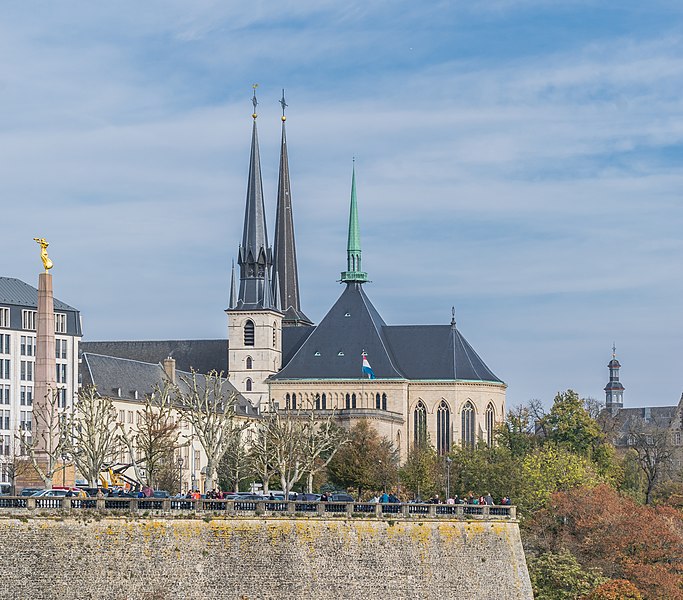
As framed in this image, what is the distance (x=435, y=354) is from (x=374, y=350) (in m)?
7.07

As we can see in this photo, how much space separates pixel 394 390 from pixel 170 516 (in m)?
112

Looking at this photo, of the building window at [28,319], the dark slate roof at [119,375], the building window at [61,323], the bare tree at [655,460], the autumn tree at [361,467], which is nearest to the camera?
the autumn tree at [361,467]

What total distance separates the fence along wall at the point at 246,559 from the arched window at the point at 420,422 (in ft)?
334

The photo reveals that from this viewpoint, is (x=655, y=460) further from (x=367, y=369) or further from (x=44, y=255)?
(x=44, y=255)

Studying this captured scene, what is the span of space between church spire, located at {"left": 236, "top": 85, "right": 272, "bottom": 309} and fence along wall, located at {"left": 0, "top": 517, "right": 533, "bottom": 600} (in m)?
105

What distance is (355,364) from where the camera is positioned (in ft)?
610

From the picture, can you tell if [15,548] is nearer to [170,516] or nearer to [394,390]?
[170,516]

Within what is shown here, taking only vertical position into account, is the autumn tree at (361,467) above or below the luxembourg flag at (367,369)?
below

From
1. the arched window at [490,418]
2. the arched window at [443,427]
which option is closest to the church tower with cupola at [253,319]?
the arched window at [443,427]

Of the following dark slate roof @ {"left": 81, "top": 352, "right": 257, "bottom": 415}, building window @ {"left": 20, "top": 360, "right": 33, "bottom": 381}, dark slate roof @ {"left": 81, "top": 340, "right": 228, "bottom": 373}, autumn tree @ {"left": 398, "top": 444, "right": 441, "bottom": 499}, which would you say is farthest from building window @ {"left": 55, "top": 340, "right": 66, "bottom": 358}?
dark slate roof @ {"left": 81, "top": 340, "right": 228, "bottom": 373}

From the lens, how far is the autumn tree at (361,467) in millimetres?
146000

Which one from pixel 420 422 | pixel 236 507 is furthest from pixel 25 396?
pixel 236 507

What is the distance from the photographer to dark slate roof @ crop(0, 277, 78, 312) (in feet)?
484

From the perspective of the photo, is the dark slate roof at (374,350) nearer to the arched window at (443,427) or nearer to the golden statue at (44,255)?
the arched window at (443,427)
